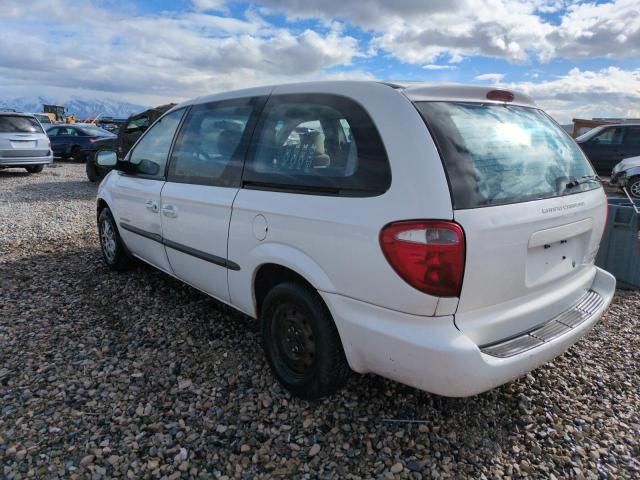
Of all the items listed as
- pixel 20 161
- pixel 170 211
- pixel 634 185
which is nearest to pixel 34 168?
pixel 20 161

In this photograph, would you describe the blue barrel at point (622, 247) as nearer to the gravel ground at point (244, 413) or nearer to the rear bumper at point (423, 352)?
the gravel ground at point (244, 413)

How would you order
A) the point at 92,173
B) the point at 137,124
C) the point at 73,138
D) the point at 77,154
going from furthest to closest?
the point at 77,154, the point at 73,138, the point at 137,124, the point at 92,173

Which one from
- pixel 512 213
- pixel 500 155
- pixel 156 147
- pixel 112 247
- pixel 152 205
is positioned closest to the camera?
pixel 512 213

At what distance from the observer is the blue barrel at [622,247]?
15.3 ft

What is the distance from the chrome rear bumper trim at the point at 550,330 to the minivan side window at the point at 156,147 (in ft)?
9.14

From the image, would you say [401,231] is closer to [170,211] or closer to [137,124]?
[170,211]

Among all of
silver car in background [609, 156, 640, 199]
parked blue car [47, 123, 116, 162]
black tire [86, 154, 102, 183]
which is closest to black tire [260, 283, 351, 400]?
silver car in background [609, 156, 640, 199]

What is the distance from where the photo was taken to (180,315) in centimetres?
388

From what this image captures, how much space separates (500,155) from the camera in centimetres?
231

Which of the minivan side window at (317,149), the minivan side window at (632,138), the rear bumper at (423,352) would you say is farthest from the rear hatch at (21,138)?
the minivan side window at (632,138)

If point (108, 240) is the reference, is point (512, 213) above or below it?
above

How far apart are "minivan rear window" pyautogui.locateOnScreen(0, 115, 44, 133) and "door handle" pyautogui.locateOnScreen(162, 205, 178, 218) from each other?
479 inches

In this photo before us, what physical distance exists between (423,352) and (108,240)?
398 centimetres

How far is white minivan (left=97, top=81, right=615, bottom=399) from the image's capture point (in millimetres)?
2043
